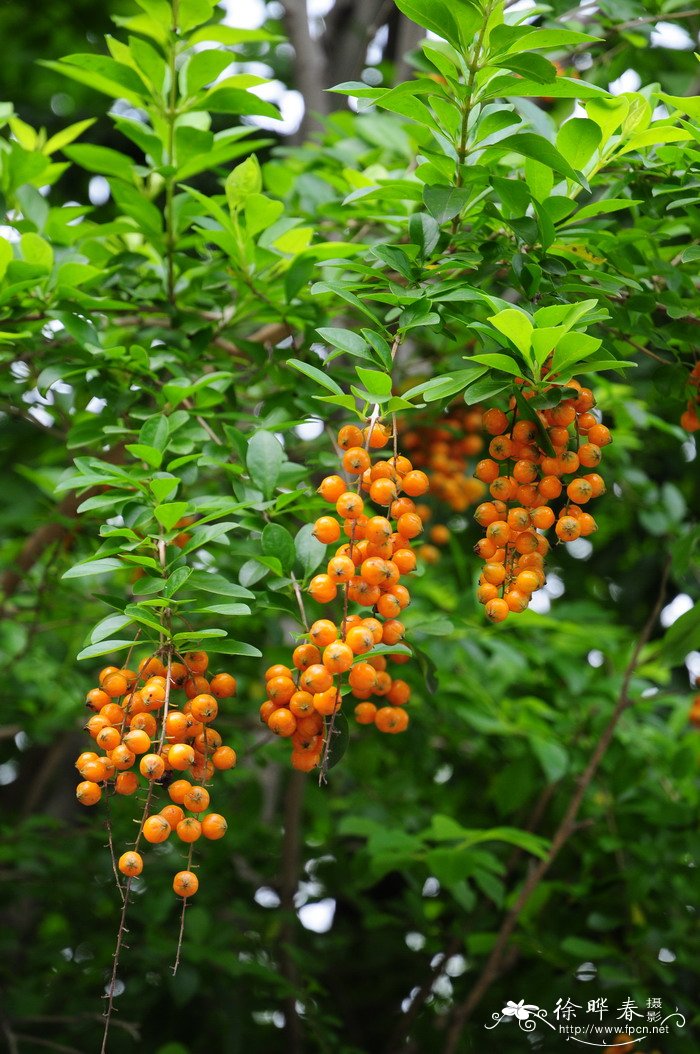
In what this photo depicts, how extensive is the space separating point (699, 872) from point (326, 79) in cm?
259

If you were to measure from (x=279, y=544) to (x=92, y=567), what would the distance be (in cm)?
23

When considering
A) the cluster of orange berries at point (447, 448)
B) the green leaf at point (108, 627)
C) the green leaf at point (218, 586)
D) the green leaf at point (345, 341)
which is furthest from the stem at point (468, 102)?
the cluster of orange berries at point (447, 448)

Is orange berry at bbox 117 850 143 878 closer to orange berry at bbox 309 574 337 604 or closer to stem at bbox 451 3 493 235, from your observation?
orange berry at bbox 309 574 337 604

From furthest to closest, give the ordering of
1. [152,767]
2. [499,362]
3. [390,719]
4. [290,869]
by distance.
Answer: [290,869]
[390,719]
[499,362]
[152,767]

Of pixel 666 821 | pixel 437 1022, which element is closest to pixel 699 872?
pixel 666 821

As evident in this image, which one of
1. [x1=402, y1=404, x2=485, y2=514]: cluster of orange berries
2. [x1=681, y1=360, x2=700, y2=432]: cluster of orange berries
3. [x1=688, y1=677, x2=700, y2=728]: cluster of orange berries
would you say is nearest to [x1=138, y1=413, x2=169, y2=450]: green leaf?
→ [x1=681, y1=360, x2=700, y2=432]: cluster of orange berries

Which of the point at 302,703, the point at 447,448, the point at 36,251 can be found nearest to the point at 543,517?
the point at 302,703

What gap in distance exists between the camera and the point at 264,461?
131 cm

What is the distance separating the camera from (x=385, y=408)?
1131 millimetres

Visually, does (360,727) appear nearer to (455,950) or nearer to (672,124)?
(455,950)

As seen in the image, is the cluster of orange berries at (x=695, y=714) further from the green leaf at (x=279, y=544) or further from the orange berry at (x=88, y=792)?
the orange berry at (x=88, y=792)

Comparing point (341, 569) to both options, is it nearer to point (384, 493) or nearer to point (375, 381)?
point (384, 493)

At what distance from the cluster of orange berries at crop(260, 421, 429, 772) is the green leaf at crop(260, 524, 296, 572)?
68 millimetres

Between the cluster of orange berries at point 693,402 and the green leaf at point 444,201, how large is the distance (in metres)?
0.45
